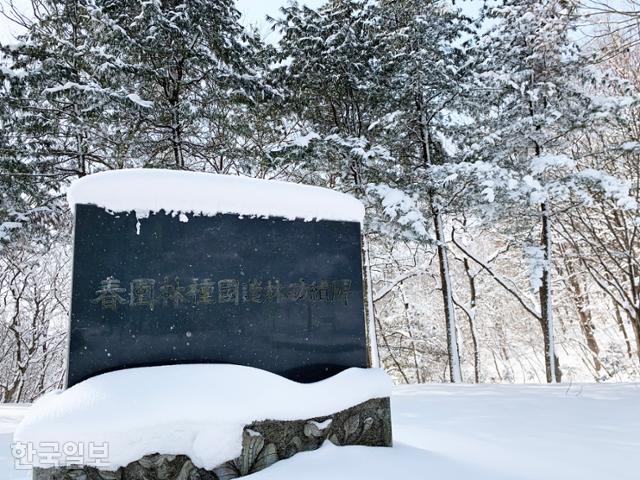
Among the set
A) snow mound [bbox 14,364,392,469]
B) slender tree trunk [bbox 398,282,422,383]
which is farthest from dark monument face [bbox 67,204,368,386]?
slender tree trunk [bbox 398,282,422,383]

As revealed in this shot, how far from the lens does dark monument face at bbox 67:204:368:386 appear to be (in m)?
2.53

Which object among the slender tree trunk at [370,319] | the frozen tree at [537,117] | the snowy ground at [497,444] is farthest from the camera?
the slender tree trunk at [370,319]

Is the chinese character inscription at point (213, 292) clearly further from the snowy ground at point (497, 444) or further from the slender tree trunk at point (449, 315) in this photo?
the slender tree trunk at point (449, 315)

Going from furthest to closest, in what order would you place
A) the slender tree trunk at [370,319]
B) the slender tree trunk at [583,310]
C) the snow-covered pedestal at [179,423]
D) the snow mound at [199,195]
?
1. the slender tree trunk at [583,310]
2. the slender tree trunk at [370,319]
3. the snow mound at [199,195]
4. the snow-covered pedestal at [179,423]

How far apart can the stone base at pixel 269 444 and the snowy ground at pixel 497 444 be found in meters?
0.10

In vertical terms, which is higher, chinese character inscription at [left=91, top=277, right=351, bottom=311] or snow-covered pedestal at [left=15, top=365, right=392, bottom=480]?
chinese character inscription at [left=91, top=277, right=351, bottom=311]

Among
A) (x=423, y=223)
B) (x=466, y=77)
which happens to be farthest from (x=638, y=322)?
(x=466, y=77)

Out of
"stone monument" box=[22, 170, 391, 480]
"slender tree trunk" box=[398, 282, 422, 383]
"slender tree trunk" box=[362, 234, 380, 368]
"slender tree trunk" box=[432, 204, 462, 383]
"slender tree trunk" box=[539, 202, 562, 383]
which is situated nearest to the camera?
"stone monument" box=[22, 170, 391, 480]

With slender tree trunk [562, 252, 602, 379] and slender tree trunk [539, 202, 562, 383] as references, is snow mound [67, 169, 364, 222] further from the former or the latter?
slender tree trunk [562, 252, 602, 379]

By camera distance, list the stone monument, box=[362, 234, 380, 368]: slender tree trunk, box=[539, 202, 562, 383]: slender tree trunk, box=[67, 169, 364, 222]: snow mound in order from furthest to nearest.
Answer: box=[362, 234, 380, 368]: slender tree trunk, box=[539, 202, 562, 383]: slender tree trunk, box=[67, 169, 364, 222]: snow mound, the stone monument

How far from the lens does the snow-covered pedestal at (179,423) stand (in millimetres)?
2094

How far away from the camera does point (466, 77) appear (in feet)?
32.7

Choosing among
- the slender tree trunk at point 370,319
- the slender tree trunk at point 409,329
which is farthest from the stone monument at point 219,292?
the slender tree trunk at point 409,329

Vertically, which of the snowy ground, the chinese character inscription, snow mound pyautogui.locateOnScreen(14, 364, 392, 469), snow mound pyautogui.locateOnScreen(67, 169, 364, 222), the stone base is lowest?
the snowy ground
